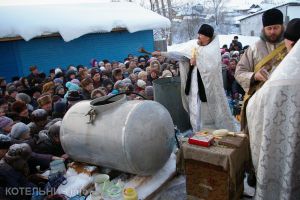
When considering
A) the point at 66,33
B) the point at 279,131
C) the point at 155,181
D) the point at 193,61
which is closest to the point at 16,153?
the point at 155,181

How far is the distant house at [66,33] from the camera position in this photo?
11.9 metres

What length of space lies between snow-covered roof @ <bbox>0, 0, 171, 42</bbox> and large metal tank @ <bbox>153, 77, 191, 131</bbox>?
785 cm

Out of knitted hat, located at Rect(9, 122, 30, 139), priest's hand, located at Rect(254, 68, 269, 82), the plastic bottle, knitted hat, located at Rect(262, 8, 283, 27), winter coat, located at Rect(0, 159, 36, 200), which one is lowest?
the plastic bottle

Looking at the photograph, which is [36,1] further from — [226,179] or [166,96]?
[226,179]

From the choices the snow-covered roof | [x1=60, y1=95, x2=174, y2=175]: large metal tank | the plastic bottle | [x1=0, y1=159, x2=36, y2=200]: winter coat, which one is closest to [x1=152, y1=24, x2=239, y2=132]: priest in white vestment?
[x1=60, y1=95, x2=174, y2=175]: large metal tank

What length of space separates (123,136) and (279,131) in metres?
1.68

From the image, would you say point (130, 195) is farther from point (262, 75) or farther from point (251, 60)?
point (251, 60)

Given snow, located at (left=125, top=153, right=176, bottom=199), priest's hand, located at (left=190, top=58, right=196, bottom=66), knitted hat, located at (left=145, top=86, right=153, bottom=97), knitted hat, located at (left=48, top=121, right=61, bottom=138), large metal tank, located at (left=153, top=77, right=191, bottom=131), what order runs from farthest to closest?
knitted hat, located at (left=145, top=86, right=153, bottom=97)
large metal tank, located at (left=153, top=77, right=191, bottom=131)
priest's hand, located at (left=190, top=58, right=196, bottom=66)
knitted hat, located at (left=48, top=121, right=61, bottom=138)
snow, located at (left=125, top=153, right=176, bottom=199)

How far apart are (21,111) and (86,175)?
2016 mm

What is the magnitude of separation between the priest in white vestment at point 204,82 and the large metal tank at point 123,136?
1487 millimetres

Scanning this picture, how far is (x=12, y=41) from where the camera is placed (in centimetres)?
1186

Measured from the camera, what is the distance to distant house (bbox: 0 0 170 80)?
11906mm

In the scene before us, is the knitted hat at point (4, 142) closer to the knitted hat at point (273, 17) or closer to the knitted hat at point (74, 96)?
the knitted hat at point (74, 96)

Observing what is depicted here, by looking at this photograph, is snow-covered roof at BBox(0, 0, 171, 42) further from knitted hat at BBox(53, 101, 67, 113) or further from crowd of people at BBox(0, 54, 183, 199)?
knitted hat at BBox(53, 101, 67, 113)
